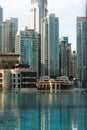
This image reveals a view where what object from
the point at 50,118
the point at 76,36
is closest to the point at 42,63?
the point at 76,36

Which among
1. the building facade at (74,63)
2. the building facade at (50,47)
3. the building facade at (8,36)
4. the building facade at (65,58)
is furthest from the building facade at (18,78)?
the building facade at (8,36)

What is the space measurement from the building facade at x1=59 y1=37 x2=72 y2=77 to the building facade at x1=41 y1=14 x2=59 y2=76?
995cm

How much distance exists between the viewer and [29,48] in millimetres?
154250

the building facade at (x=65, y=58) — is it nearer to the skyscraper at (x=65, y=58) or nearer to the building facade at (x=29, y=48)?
the skyscraper at (x=65, y=58)

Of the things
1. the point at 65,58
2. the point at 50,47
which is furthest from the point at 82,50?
the point at 50,47

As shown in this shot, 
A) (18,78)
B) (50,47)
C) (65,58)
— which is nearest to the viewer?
(18,78)

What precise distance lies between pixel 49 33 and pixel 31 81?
1516 inches

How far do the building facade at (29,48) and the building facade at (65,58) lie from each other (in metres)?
12.4

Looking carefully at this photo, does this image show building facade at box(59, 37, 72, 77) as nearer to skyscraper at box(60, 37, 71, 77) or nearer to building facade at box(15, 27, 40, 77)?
skyscraper at box(60, 37, 71, 77)

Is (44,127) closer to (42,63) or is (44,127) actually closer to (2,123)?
(2,123)

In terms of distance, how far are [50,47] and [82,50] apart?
59.5ft

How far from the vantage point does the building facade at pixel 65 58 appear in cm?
16725

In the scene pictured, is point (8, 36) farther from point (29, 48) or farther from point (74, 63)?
point (74, 63)

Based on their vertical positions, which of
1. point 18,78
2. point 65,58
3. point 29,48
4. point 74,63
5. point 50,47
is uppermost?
point 50,47
